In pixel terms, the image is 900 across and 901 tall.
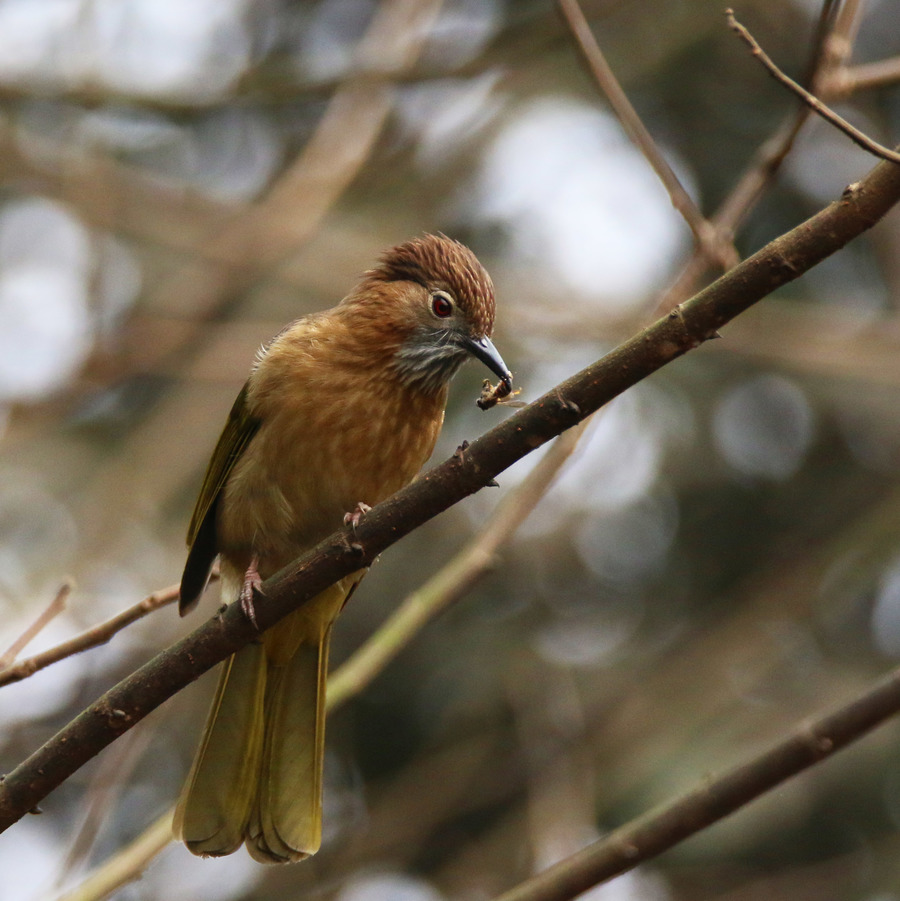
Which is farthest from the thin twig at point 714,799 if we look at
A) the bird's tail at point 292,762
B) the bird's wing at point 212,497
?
the bird's wing at point 212,497

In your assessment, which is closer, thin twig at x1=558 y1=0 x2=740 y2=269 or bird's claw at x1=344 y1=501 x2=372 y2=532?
thin twig at x1=558 y1=0 x2=740 y2=269

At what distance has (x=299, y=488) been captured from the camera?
387 cm

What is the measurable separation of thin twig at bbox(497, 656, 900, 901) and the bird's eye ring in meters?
2.06

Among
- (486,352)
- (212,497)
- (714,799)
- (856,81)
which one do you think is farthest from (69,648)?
(856,81)

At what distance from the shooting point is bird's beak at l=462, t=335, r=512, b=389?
3830mm

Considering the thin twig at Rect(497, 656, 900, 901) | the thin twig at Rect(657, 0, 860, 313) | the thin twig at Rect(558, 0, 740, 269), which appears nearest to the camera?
the thin twig at Rect(497, 656, 900, 901)

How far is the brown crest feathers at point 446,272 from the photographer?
417 centimetres

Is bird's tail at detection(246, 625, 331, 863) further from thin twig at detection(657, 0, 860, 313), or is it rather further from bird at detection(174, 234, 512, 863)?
thin twig at detection(657, 0, 860, 313)

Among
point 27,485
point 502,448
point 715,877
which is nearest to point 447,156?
point 27,485

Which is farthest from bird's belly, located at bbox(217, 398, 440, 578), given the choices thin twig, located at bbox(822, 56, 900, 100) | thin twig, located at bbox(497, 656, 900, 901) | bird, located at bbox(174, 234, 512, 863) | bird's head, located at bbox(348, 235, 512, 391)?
thin twig, located at bbox(822, 56, 900, 100)

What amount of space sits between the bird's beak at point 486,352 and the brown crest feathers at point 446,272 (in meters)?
0.09

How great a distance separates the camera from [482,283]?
422 centimetres

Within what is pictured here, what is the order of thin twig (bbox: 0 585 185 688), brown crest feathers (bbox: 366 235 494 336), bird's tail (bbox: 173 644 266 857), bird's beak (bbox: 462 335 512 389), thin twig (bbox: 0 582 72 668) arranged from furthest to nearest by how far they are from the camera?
brown crest feathers (bbox: 366 235 494 336), bird's beak (bbox: 462 335 512 389), bird's tail (bbox: 173 644 266 857), thin twig (bbox: 0 582 72 668), thin twig (bbox: 0 585 185 688)

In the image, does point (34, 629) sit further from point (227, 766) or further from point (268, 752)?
point (268, 752)
